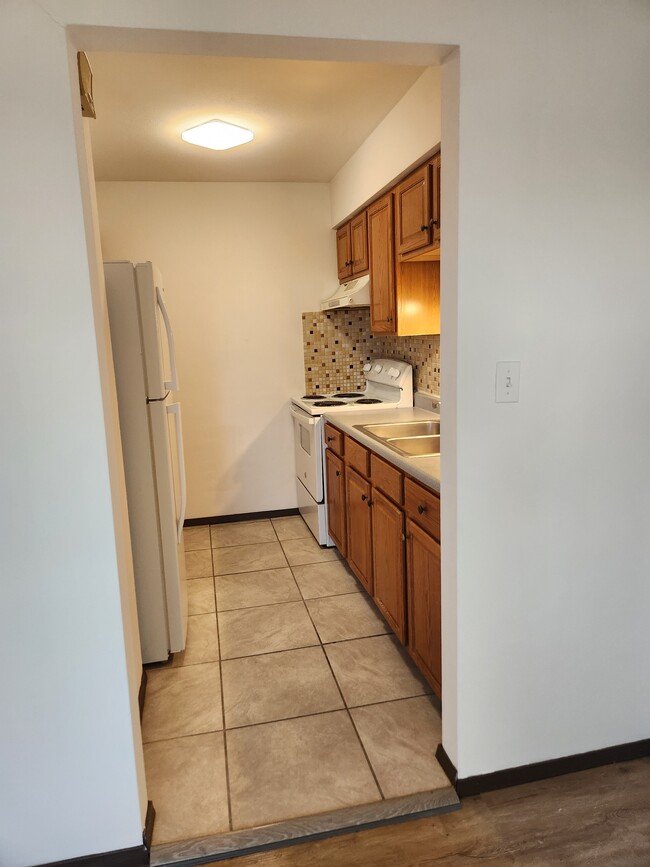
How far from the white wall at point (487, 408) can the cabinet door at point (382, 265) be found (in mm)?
1628

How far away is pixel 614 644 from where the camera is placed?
6.19 ft

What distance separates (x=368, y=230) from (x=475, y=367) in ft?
7.34

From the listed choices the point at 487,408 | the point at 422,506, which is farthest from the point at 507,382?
the point at 422,506

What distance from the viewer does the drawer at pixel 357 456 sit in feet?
9.51

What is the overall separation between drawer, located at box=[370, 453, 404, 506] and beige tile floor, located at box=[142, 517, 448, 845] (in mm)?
729

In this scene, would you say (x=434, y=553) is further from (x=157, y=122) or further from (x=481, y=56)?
(x=157, y=122)

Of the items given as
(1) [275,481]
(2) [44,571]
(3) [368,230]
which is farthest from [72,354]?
(1) [275,481]

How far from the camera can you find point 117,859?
1611 mm

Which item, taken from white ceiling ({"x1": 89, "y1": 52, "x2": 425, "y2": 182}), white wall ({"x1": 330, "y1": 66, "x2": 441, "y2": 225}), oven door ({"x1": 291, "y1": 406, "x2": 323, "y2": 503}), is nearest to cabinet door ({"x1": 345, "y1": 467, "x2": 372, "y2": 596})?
oven door ({"x1": 291, "y1": 406, "x2": 323, "y2": 503})

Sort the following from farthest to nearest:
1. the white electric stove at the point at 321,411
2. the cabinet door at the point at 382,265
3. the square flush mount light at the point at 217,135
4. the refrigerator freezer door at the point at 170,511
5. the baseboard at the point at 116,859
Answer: the white electric stove at the point at 321,411
the cabinet door at the point at 382,265
the square flush mount light at the point at 217,135
the refrigerator freezer door at the point at 170,511
the baseboard at the point at 116,859

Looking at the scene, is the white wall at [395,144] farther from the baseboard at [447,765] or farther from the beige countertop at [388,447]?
the baseboard at [447,765]

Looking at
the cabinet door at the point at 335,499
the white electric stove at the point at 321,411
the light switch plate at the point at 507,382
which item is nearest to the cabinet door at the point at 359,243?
the white electric stove at the point at 321,411

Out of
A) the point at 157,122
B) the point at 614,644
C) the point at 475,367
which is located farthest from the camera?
the point at 157,122

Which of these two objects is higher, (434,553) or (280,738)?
(434,553)
